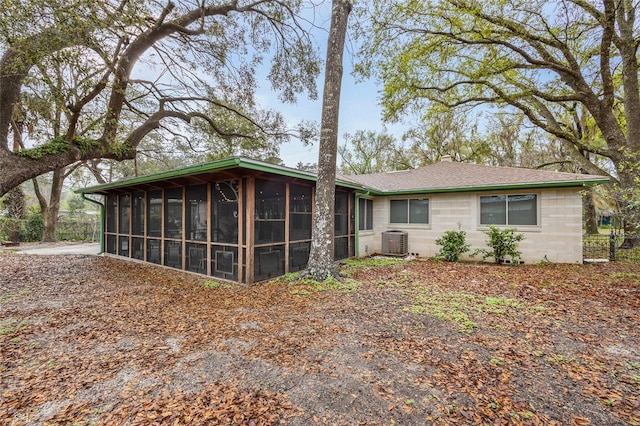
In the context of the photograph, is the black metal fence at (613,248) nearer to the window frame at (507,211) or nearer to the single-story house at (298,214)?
the single-story house at (298,214)

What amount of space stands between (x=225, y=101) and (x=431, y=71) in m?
8.02

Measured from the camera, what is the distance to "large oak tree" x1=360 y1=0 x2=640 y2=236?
27.8 ft

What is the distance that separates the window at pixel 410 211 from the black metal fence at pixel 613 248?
501cm

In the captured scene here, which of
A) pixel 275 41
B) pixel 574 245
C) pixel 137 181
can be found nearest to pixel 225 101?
pixel 275 41

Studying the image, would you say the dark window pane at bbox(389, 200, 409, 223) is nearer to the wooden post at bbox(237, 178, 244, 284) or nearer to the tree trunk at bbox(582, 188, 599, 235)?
the wooden post at bbox(237, 178, 244, 284)

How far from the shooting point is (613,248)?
26.2 feet

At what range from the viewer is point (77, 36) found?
13.4ft

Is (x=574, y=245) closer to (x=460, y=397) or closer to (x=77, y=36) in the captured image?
(x=460, y=397)

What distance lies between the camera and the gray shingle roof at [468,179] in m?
7.59

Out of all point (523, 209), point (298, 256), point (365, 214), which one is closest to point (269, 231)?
point (298, 256)

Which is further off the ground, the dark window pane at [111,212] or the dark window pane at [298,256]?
the dark window pane at [111,212]

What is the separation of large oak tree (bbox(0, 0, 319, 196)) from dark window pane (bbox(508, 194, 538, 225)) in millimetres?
7670

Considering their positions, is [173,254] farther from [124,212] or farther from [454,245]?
[454,245]

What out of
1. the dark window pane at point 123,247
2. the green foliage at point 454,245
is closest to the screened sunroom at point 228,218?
the dark window pane at point 123,247
